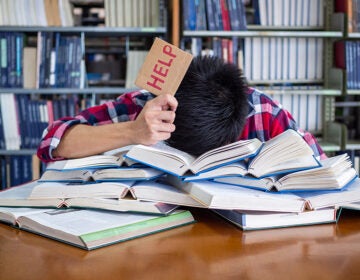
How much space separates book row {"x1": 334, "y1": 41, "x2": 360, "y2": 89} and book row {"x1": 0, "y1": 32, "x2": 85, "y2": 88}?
Result: 146cm

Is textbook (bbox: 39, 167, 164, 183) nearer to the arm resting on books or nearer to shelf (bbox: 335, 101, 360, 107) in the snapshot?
the arm resting on books

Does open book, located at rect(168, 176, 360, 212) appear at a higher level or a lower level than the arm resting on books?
lower

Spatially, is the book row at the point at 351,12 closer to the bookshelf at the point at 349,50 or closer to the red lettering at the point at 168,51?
the bookshelf at the point at 349,50

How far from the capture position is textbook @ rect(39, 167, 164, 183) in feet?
3.02

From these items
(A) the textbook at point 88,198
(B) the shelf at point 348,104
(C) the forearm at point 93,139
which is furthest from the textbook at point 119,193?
(B) the shelf at point 348,104

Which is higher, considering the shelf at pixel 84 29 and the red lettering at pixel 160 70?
the shelf at pixel 84 29

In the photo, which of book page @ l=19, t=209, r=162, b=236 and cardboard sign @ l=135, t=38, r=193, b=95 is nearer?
book page @ l=19, t=209, r=162, b=236

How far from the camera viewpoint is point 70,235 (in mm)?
768

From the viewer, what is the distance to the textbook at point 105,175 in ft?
3.02

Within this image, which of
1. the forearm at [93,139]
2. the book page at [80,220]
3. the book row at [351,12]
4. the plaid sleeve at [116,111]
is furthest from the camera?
the book row at [351,12]

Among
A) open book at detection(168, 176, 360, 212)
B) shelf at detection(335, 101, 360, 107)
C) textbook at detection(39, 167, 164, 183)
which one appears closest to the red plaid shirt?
textbook at detection(39, 167, 164, 183)

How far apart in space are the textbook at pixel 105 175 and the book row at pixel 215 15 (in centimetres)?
190

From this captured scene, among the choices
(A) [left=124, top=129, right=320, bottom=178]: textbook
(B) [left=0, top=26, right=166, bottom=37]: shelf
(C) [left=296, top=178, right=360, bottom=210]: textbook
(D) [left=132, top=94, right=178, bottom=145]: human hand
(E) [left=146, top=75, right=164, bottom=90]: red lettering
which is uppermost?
(B) [left=0, top=26, right=166, bottom=37]: shelf

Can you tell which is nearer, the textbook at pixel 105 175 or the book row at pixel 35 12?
the textbook at pixel 105 175
